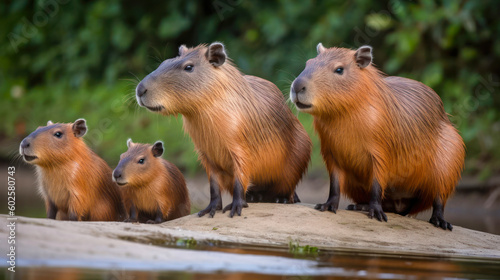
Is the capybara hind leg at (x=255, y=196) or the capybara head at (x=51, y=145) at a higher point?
the capybara head at (x=51, y=145)

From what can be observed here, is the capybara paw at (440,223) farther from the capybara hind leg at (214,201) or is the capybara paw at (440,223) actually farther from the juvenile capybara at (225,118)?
the capybara hind leg at (214,201)

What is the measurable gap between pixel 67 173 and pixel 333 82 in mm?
2064

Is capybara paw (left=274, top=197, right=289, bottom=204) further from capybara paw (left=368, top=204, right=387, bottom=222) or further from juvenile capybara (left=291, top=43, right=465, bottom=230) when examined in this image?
capybara paw (left=368, top=204, right=387, bottom=222)

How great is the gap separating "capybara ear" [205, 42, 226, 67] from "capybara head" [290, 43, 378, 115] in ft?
1.87

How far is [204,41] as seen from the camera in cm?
1071

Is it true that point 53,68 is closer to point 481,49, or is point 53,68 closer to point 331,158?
point 481,49

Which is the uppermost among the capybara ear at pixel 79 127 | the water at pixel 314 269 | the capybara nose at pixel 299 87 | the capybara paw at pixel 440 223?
the capybara nose at pixel 299 87

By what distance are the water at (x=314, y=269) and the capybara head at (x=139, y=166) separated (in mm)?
1354

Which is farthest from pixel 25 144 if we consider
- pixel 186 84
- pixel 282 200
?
pixel 282 200

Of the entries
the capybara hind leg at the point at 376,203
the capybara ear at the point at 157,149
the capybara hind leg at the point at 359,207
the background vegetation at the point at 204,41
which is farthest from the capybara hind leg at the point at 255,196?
the background vegetation at the point at 204,41

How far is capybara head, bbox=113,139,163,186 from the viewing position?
203 inches

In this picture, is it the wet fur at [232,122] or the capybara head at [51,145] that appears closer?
the wet fur at [232,122]

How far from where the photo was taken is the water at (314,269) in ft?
9.32

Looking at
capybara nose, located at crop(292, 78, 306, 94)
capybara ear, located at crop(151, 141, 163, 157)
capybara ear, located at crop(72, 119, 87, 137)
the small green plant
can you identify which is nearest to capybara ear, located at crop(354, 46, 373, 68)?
capybara nose, located at crop(292, 78, 306, 94)
